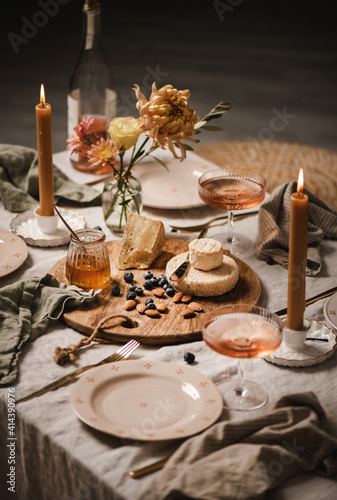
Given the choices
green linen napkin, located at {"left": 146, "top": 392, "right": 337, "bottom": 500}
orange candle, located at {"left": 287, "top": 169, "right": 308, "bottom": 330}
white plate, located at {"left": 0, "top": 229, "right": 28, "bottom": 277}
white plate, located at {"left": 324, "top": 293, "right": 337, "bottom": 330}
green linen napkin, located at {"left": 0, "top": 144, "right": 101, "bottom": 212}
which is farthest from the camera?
green linen napkin, located at {"left": 0, "top": 144, "right": 101, "bottom": 212}

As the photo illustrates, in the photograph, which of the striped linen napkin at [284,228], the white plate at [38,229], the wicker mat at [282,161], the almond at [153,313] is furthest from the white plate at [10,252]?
the wicker mat at [282,161]

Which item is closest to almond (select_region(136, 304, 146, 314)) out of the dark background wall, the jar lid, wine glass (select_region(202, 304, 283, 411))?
wine glass (select_region(202, 304, 283, 411))

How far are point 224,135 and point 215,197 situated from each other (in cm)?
304

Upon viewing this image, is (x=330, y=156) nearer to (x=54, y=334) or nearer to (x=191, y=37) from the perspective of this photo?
(x=54, y=334)

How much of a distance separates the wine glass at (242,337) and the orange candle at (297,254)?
0.41 ft

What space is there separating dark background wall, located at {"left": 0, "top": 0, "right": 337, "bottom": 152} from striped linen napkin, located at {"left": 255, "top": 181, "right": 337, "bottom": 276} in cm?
273

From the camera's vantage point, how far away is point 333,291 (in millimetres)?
1709

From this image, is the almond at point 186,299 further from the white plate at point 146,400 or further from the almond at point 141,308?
the white plate at point 146,400

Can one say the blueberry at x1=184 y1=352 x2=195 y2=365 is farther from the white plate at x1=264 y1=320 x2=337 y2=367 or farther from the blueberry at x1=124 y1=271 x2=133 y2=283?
the blueberry at x1=124 y1=271 x2=133 y2=283

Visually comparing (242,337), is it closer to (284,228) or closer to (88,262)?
(88,262)

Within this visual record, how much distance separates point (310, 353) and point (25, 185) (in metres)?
1.15

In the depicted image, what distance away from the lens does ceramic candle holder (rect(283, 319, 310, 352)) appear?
1422 millimetres

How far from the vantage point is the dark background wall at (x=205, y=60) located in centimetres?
497

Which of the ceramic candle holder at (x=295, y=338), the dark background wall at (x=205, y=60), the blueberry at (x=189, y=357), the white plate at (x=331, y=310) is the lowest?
the dark background wall at (x=205, y=60)
